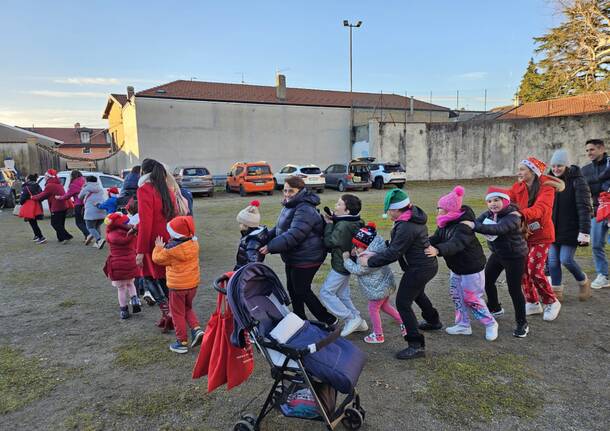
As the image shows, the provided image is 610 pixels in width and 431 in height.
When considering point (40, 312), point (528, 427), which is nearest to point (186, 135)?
point (40, 312)

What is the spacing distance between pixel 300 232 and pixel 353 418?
1.64 m

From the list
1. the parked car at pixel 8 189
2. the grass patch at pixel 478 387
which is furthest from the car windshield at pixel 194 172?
the grass patch at pixel 478 387

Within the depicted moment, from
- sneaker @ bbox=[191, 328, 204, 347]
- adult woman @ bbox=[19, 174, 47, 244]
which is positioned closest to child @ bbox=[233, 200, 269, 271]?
sneaker @ bbox=[191, 328, 204, 347]

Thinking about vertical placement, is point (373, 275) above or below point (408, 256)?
below

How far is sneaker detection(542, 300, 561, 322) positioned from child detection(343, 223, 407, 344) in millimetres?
1743

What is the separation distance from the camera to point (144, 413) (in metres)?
2.93

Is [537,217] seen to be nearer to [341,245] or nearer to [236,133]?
[341,245]

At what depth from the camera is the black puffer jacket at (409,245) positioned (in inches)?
136

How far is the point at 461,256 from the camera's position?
3914mm

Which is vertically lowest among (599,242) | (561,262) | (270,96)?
(561,262)

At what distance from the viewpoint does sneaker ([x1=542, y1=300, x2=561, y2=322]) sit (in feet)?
14.5

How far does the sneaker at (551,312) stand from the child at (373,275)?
5.72 ft

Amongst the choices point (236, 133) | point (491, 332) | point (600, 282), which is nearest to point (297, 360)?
point (491, 332)

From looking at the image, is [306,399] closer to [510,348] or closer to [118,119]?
[510,348]
